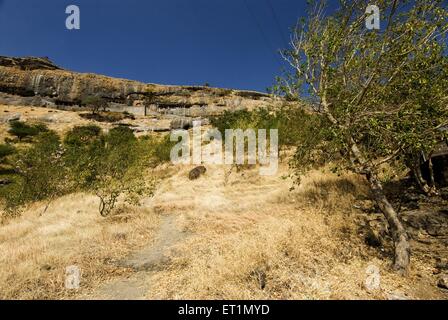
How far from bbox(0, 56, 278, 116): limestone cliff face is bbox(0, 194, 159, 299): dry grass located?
8367 centimetres

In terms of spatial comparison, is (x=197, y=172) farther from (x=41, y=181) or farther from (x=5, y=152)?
(x=5, y=152)

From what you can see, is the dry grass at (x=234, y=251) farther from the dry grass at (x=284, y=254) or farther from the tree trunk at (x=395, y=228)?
the tree trunk at (x=395, y=228)

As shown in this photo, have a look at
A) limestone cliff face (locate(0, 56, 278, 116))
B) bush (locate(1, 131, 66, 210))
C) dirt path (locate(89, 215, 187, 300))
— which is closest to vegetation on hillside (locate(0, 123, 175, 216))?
bush (locate(1, 131, 66, 210))

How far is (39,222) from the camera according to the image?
59.0ft

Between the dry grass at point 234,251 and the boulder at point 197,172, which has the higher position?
the boulder at point 197,172

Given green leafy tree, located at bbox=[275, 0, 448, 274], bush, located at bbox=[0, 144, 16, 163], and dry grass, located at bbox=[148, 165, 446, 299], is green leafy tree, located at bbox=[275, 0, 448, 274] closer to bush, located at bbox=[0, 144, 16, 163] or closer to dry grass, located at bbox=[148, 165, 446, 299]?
dry grass, located at bbox=[148, 165, 446, 299]

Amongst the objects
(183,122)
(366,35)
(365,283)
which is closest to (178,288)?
(365,283)

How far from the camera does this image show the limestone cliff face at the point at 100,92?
9919cm

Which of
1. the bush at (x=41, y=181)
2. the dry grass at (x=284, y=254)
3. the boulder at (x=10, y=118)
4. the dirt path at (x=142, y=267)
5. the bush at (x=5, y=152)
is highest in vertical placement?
the boulder at (x=10, y=118)

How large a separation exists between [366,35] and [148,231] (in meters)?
13.2

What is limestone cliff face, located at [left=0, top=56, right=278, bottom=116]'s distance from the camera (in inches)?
3905

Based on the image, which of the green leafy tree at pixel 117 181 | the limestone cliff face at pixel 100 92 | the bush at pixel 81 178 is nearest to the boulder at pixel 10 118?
the limestone cliff face at pixel 100 92

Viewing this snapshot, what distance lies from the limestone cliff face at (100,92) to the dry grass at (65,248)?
275 ft
